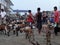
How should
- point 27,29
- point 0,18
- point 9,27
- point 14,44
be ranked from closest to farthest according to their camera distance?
1. point 14,44
2. point 27,29
3. point 9,27
4. point 0,18

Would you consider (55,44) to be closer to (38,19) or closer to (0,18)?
(38,19)

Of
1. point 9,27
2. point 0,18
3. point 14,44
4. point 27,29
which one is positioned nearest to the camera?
point 14,44

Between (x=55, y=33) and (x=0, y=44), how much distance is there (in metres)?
6.02

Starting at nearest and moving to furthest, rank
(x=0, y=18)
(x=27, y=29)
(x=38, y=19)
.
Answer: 1. (x=27, y=29)
2. (x=38, y=19)
3. (x=0, y=18)

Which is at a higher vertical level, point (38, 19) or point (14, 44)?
point (38, 19)

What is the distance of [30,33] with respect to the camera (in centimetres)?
1694

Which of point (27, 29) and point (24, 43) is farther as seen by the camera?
point (27, 29)

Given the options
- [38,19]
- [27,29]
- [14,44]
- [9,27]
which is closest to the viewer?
[14,44]

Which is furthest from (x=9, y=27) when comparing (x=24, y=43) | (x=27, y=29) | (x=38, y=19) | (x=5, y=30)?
(x=24, y=43)

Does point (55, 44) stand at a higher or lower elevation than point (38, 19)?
lower

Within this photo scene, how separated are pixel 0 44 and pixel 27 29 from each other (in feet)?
7.68

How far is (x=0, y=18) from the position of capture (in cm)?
2600

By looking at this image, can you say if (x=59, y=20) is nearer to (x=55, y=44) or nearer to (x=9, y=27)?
(x=9, y=27)

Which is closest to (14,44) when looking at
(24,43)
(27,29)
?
(24,43)
